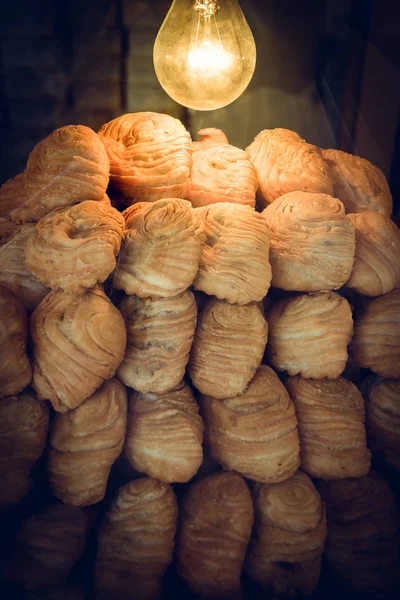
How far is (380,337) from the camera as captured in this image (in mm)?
2787

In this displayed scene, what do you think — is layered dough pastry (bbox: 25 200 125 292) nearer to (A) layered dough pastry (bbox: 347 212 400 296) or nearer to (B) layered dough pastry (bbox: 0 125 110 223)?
(B) layered dough pastry (bbox: 0 125 110 223)

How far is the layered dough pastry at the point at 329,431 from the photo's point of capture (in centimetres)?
269

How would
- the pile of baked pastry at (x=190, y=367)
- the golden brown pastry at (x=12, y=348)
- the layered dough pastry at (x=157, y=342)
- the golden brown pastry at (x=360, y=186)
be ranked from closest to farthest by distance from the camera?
the golden brown pastry at (x=12, y=348) < the pile of baked pastry at (x=190, y=367) < the layered dough pastry at (x=157, y=342) < the golden brown pastry at (x=360, y=186)

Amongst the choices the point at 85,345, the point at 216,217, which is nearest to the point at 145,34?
the point at 216,217

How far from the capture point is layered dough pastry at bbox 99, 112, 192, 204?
2.69 meters

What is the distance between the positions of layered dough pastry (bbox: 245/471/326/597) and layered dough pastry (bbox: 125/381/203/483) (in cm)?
Result: 44

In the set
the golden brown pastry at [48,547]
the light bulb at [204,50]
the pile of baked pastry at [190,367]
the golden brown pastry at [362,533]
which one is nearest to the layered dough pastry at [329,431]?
the pile of baked pastry at [190,367]

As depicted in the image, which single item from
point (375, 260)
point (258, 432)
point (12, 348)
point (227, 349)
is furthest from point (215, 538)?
point (375, 260)

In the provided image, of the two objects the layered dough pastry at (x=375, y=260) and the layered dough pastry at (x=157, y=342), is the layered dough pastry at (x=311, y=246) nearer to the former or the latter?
the layered dough pastry at (x=375, y=260)

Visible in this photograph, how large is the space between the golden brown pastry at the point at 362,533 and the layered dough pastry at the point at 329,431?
12cm

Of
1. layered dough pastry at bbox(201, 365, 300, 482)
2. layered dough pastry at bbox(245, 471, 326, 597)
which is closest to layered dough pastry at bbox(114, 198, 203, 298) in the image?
layered dough pastry at bbox(201, 365, 300, 482)

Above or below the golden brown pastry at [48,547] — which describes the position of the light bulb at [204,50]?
above

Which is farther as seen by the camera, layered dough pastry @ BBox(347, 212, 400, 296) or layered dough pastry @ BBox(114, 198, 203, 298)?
layered dough pastry @ BBox(347, 212, 400, 296)

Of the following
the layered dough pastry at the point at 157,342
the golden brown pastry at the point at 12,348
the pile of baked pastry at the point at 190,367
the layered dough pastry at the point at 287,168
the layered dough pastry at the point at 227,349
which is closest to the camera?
the golden brown pastry at the point at 12,348
